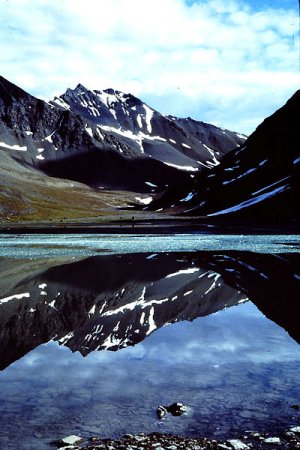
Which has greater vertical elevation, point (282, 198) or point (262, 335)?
point (282, 198)

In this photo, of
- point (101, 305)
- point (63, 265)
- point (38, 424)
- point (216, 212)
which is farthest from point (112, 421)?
point (216, 212)

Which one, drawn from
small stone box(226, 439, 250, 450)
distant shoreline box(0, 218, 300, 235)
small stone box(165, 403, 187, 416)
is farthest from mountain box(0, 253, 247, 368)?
distant shoreline box(0, 218, 300, 235)

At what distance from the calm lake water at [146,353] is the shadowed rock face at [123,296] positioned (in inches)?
3.2

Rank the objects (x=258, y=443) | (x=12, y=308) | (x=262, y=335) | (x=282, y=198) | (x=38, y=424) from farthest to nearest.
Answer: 1. (x=282, y=198)
2. (x=12, y=308)
3. (x=262, y=335)
4. (x=38, y=424)
5. (x=258, y=443)

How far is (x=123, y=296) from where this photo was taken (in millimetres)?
32438

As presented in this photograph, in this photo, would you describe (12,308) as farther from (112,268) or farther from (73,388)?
(112,268)

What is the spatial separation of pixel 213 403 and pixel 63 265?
37.5 meters

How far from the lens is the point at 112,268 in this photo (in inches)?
1857

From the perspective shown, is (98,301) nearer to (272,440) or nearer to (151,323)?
(151,323)

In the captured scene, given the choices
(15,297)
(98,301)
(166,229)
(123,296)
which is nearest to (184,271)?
(123,296)

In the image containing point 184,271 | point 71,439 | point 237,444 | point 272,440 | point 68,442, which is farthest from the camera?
point 184,271

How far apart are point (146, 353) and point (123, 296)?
1281 cm

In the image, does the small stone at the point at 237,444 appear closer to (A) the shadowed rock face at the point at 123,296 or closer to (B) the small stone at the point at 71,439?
(B) the small stone at the point at 71,439

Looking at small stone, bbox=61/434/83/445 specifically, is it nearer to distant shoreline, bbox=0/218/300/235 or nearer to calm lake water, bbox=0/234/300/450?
calm lake water, bbox=0/234/300/450
